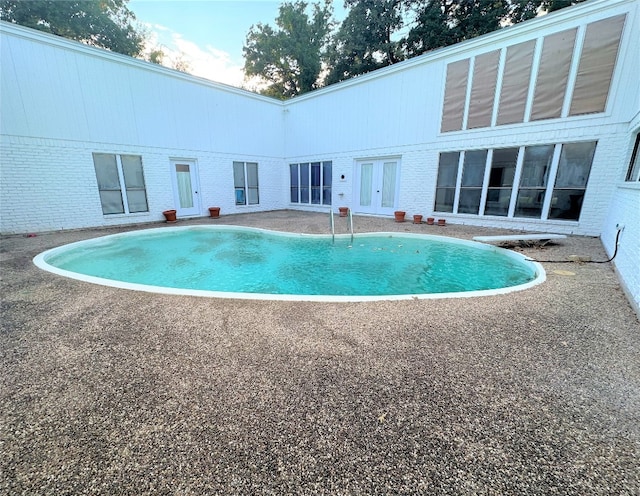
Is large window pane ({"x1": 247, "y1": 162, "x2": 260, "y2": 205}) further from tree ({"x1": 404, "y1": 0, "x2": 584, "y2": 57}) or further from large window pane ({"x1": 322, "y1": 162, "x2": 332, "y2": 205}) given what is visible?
tree ({"x1": 404, "y1": 0, "x2": 584, "y2": 57})

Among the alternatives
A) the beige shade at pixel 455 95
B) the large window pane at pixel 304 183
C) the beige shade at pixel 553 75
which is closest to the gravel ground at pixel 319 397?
the beige shade at pixel 553 75

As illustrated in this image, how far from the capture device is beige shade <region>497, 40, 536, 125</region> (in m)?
6.55

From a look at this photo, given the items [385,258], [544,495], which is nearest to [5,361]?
[544,495]

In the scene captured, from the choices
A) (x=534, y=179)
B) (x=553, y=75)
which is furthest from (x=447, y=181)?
(x=553, y=75)

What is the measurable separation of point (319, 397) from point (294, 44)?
21.6 meters

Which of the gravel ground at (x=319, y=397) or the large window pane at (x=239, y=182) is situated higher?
the large window pane at (x=239, y=182)

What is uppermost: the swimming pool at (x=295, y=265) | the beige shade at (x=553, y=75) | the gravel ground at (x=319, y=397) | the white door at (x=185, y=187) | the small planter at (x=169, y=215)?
the beige shade at (x=553, y=75)

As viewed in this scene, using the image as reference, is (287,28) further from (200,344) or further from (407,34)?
(200,344)

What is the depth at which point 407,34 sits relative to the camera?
15.0 m

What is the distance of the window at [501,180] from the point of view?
23.4ft

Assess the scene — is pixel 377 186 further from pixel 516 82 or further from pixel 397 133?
pixel 516 82

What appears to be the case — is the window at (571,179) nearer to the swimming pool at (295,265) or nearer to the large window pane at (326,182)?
the swimming pool at (295,265)

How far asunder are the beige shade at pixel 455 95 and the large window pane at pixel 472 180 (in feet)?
3.17

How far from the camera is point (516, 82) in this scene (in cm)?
675
